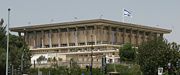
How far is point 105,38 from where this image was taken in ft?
417

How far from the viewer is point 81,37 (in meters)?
129

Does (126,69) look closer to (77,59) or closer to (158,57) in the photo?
(77,59)

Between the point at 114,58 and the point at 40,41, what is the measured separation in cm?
2983

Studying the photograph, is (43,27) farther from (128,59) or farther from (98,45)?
(128,59)

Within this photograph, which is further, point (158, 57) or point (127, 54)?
point (127, 54)

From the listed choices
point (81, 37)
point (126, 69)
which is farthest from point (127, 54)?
point (81, 37)

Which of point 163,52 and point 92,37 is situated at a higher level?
point 163,52

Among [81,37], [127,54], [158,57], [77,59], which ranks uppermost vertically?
[158,57]

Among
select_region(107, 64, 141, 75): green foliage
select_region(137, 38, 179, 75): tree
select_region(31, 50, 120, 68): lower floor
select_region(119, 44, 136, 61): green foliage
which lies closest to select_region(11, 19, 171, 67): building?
select_region(31, 50, 120, 68): lower floor

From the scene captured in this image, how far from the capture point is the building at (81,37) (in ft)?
402

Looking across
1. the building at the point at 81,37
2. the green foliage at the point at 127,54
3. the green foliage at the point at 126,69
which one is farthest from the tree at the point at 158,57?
the building at the point at 81,37

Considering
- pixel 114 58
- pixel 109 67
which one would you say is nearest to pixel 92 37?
pixel 114 58

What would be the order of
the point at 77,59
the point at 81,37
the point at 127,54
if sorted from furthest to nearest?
the point at 81,37
the point at 77,59
the point at 127,54

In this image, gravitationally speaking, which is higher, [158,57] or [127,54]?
[158,57]
